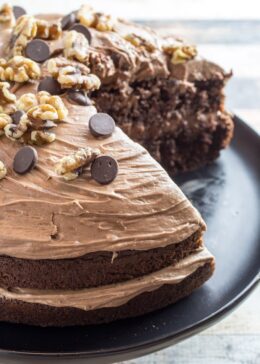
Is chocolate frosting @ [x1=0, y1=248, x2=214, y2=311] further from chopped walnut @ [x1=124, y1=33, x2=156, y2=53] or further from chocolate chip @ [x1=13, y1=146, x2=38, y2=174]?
chopped walnut @ [x1=124, y1=33, x2=156, y2=53]

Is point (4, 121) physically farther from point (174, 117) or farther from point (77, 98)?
point (174, 117)

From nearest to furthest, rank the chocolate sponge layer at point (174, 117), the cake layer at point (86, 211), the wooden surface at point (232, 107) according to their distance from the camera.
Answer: the cake layer at point (86, 211) < the wooden surface at point (232, 107) < the chocolate sponge layer at point (174, 117)

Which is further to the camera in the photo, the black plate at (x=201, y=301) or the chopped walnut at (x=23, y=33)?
the chopped walnut at (x=23, y=33)

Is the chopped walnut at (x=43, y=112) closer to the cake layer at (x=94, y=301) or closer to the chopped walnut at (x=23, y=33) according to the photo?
the chopped walnut at (x=23, y=33)

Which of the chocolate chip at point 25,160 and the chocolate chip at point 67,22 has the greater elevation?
the chocolate chip at point 67,22

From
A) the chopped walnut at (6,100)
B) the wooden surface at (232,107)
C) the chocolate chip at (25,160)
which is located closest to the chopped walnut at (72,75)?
the chopped walnut at (6,100)

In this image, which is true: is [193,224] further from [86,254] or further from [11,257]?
[11,257]

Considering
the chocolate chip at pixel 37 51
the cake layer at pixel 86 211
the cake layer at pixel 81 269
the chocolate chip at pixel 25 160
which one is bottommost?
the cake layer at pixel 81 269

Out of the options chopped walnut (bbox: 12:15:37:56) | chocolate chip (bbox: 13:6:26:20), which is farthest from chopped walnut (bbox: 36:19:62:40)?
chocolate chip (bbox: 13:6:26:20)
